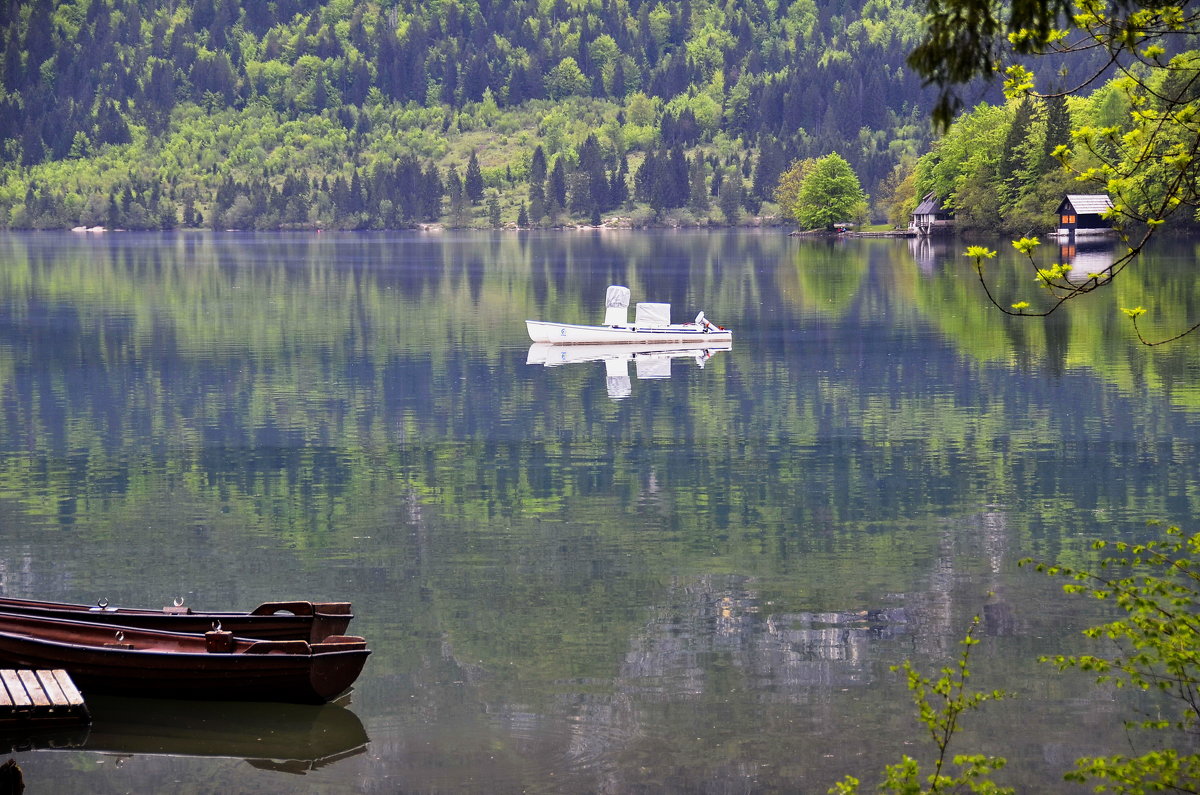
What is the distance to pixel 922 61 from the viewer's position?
13.6 metres

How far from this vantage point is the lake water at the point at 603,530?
20.4 metres

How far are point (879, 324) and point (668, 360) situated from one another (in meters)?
15.1

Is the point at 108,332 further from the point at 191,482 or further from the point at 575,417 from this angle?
the point at 191,482

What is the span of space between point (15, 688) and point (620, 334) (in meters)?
51.2

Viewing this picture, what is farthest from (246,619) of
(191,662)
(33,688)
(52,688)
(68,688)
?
(33,688)

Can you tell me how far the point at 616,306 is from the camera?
242 feet

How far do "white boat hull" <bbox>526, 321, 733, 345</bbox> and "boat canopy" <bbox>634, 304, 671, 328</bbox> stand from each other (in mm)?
1039

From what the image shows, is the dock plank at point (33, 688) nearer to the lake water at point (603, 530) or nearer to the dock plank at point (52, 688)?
the dock plank at point (52, 688)

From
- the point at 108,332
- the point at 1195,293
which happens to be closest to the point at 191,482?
the point at 108,332

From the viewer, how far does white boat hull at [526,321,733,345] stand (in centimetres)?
6912

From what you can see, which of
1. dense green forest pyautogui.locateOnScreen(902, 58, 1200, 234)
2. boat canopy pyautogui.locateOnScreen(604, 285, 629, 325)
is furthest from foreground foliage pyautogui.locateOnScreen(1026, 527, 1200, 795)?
dense green forest pyautogui.locateOnScreen(902, 58, 1200, 234)

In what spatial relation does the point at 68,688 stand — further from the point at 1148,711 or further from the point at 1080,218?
the point at 1080,218

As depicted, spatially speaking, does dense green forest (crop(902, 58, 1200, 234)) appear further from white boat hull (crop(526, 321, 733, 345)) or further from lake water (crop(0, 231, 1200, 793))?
lake water (crop(0, 231, 1200, 793))

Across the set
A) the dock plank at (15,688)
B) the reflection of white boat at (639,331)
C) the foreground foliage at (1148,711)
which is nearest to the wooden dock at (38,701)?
the dock plank at (15,688)
